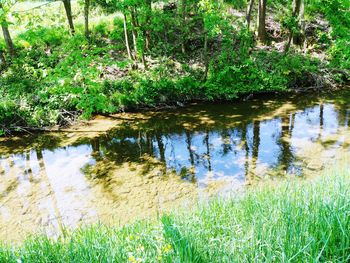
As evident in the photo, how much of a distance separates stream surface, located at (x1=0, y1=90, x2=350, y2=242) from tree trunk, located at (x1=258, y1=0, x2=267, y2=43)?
455cm

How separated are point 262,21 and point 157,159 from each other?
9.30 m

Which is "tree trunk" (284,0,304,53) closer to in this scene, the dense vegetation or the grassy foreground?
the dense vegetation

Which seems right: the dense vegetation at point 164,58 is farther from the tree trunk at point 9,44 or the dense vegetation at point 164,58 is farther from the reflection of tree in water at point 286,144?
the reflection of tree in water at point 286,144

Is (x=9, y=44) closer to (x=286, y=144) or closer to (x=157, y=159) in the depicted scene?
(x=157, y=159)

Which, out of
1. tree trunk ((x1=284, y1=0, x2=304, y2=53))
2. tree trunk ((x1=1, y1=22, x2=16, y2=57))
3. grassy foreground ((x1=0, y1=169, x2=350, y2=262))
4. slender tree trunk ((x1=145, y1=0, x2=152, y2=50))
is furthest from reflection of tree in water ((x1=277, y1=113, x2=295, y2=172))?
tree trunk ((x1=1, y1=22, x2=16, y2=57))

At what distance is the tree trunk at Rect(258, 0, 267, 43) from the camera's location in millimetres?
13562

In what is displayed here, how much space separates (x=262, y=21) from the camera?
1388cm

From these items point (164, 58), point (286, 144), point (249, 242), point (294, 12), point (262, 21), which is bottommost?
point (286, 144)

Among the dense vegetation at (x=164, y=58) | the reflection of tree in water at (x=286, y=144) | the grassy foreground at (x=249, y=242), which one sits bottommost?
the reflection of tree in water at (x=286, y=144)

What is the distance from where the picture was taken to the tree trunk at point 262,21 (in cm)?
1356

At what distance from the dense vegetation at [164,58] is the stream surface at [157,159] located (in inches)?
34.7

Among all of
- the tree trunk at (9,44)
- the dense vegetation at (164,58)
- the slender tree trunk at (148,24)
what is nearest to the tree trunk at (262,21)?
the dense vegetation at (164,58)

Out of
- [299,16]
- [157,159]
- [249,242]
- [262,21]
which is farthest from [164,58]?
[249,242]

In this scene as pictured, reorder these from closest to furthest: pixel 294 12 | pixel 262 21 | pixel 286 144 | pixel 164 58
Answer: pixel 286 144
pixel 164 58
pixel 294 12
pixel 262 21
